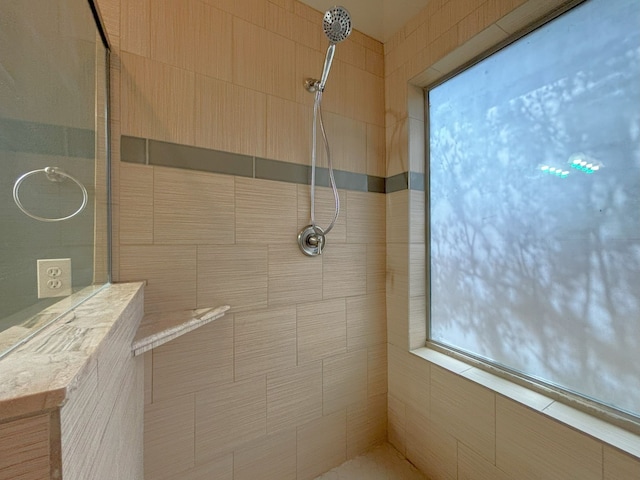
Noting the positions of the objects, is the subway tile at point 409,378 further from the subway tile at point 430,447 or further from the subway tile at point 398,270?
the subway tile at point 398,270

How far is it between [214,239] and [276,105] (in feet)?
2.14

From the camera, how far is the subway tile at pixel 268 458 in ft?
3.53

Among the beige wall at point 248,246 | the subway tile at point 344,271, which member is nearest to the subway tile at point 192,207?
the beige wall at point 248,246

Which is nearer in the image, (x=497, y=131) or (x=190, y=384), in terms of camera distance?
(x=190, y=384)

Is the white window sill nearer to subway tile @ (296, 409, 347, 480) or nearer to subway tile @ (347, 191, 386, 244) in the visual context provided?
subway tile @ (296, 409, 347, 480)

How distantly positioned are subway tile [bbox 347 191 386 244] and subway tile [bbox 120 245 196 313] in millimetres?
752

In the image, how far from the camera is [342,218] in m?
1.33

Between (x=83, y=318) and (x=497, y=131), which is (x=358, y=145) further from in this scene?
(x=83, y=318)

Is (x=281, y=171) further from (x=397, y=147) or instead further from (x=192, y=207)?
(x=397, y=147)

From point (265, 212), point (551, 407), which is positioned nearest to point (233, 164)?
point (265, 212)

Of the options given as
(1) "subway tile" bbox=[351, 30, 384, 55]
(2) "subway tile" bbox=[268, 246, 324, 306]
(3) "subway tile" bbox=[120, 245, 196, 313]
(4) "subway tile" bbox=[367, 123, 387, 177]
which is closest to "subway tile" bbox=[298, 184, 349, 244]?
(2) "subway tile" bbox=[268, 246, 324, 306]

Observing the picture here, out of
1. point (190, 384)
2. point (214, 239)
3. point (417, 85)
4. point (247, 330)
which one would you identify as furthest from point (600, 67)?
point (190, 384)

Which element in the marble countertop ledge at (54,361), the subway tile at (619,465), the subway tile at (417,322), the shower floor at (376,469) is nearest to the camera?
the marble countertop ledge at (54,361)

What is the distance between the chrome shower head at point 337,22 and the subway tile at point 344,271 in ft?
2.84
